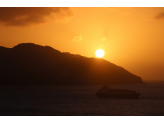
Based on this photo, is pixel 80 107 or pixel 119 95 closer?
pixel 80 107

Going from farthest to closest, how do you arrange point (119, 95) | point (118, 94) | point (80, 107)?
point (118, 94) < point (119, 95) < point (80, 107)

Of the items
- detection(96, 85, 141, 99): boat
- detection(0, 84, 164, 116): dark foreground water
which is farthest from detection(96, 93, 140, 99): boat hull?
detection(0, 84, 164, 116): dark foreground water

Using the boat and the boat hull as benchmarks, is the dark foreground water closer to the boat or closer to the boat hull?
the boat hull

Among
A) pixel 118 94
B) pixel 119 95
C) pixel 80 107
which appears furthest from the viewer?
pixel 118 94

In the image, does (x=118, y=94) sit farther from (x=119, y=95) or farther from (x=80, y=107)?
(x=80, y=107)

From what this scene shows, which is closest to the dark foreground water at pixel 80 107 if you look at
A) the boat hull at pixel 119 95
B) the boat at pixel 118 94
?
the boat hull at pixel 119 95

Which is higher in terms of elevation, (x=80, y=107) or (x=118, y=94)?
(x=118, y=94)

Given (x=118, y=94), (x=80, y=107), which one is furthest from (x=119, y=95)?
(x=80, y=107)

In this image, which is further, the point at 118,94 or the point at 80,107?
the point at 118,94

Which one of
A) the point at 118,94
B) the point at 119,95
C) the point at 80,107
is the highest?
the point at 118,94

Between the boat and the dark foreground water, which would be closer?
the dark foreground water

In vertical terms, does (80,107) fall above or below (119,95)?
below
